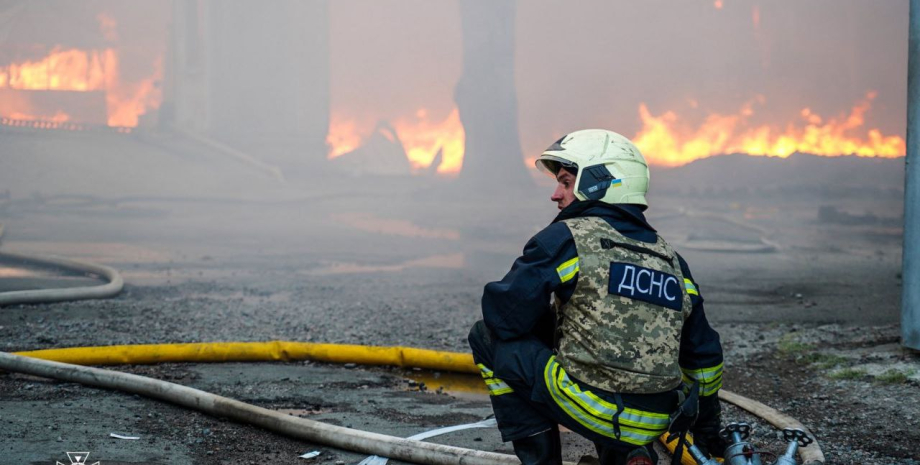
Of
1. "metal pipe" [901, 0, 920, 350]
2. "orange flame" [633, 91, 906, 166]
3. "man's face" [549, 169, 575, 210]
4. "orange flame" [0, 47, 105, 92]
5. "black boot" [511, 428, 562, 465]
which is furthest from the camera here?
"orange flame" [0, 47, 105, 92]

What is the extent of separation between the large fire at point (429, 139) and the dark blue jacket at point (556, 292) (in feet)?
49.1

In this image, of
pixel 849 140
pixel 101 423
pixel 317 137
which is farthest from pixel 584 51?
pixel 101 423

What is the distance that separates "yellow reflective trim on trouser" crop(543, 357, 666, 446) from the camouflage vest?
5 centimetres

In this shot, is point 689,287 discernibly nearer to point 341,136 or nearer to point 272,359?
point 272,359

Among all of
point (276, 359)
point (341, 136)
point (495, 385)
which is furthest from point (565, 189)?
point (341, 136)

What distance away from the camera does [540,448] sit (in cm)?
226

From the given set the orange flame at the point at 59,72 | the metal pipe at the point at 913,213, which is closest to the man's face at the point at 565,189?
the metal pipe at the point at 913,213

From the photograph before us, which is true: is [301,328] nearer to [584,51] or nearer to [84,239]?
[84,239]

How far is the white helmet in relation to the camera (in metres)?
2.29

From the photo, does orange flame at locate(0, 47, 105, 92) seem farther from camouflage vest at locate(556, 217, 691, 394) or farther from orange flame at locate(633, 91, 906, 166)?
camouflage vest at locate(556, 217, 691, 394)

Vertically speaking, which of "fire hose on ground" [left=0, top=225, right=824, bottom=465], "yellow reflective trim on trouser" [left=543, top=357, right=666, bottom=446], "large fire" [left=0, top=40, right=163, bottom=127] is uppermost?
"large fire" [left=0, top=40, right=163, bottom=127]

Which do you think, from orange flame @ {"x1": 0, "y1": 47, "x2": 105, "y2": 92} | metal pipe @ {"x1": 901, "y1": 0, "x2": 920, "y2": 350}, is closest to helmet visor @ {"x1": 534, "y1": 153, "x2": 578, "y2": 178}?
metal pipe @ {"x1": 901, "y1": 0, "x2": 920, "y2": 350}

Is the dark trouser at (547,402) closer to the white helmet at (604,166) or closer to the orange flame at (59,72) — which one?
the white helmet at (604,166)

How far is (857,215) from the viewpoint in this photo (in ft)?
46.9
